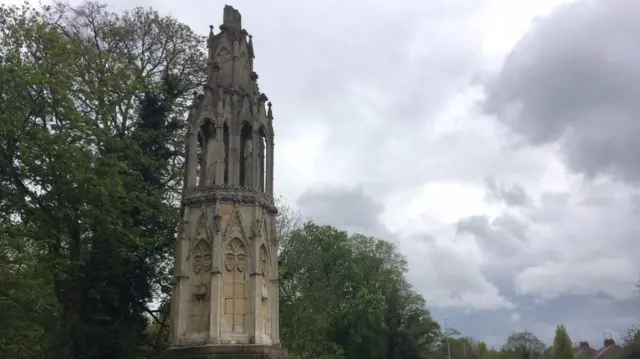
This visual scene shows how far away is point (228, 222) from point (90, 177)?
16.7 ft

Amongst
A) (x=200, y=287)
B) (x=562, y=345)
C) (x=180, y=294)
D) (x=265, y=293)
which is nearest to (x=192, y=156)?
(x=200, y=287)

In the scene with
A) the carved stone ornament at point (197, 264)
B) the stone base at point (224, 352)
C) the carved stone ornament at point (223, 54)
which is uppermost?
the carved stone ornament at point (223, 54)

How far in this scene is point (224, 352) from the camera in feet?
37.6

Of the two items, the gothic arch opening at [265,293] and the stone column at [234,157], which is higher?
the stone column at [234,157]

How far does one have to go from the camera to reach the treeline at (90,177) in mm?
15852

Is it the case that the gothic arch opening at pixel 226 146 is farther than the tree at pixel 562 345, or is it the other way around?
the tree at pixel 562 345

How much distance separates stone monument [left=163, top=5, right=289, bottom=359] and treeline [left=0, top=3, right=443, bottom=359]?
4187mm

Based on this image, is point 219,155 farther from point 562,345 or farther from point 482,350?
point 482,350

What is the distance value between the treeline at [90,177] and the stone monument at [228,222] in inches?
165

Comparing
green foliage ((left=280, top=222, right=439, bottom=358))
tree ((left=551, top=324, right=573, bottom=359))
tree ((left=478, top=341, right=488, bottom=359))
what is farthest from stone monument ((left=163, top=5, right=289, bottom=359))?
tree ((left=478, top=341, right=488, bottom=359))

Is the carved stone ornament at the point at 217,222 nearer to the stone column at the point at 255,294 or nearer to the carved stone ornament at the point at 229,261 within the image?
the carved stone ornament at the point at 229,261

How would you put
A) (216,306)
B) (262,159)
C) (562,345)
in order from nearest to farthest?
(216,306), (262,159), (562,345)

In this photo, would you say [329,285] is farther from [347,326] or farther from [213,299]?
[213,299]

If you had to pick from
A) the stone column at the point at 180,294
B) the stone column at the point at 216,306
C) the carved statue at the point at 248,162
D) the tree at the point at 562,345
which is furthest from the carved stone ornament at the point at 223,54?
the tree at the point at 562,345
